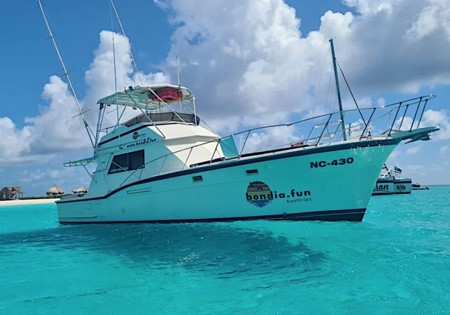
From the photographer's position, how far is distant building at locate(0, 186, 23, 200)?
76.4 m

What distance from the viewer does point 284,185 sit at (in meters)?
10.2

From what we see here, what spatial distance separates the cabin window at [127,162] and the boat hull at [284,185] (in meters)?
2.31

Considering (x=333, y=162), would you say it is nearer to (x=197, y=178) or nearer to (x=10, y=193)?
(x=197, y=178)

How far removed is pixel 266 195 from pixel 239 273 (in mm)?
4439

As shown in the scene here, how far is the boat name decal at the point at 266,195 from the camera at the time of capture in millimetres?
10117

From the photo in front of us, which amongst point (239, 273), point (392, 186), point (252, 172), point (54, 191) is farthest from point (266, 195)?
point (54, 191)

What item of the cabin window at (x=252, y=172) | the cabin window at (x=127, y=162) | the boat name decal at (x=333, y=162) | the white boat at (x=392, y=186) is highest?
the cabin window at (x=127, y=162)

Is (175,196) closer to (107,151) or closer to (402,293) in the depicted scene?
(107,151)

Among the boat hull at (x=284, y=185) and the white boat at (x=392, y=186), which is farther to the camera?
the white boat at (x=392, y=186)

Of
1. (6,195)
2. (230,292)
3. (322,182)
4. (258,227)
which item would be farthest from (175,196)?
(6,195)

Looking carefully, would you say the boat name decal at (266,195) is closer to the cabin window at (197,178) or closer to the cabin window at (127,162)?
the cabin window at (197,178)

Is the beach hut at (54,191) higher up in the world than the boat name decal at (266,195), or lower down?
higher up

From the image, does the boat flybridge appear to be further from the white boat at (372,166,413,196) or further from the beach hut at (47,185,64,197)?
the beach hut at (47,185,64,197)

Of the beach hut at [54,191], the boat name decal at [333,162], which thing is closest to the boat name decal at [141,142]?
the boat name decal at [333,162]
